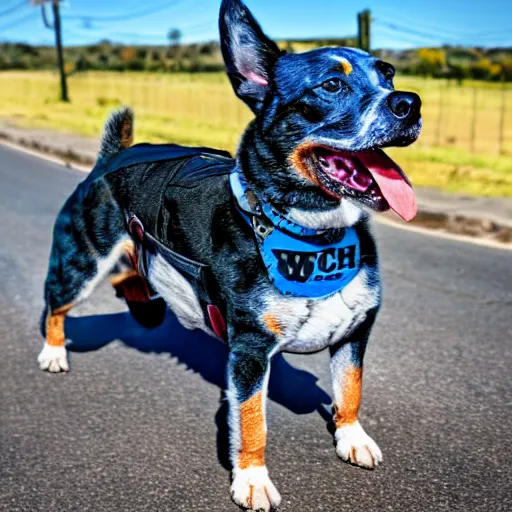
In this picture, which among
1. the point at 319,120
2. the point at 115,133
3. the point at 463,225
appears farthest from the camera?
the point at 463,225

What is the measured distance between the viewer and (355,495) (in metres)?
3.03

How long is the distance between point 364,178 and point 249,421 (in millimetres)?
968

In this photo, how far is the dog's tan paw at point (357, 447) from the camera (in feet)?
10.6

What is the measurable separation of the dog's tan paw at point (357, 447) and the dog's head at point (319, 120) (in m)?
1.08

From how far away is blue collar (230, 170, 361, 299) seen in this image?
9.07 feet

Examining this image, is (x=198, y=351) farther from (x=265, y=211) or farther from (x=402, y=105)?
(x=402, y=105)

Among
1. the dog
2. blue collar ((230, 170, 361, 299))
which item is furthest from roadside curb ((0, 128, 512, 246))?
blue collar ((230, 170, 361, 299))

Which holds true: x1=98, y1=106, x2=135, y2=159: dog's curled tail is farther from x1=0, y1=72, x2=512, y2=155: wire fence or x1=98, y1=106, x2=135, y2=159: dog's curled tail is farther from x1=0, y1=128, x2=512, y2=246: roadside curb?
x1=0, y1=72, x2=512, y2=155: wire fence

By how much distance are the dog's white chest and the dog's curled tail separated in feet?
5.53

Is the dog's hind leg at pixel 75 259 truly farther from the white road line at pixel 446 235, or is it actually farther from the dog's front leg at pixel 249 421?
the white road line at pixel 446 235

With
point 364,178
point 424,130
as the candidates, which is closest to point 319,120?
point 364,178

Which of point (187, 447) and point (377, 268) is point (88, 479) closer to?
point (187, 447)

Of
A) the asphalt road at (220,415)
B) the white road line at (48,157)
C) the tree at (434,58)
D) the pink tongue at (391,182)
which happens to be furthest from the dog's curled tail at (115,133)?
the tree at (434,58)

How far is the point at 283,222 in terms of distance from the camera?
2.76 m
